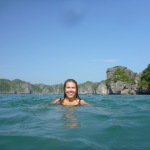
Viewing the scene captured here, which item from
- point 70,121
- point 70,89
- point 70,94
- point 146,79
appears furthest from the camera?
point 146,79

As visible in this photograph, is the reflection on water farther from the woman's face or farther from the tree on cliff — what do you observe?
the tree on cliff


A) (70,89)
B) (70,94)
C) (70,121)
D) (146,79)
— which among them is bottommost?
(70,121)

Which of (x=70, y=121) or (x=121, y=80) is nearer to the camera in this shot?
(x=70, y=121)

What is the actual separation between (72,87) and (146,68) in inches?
4359

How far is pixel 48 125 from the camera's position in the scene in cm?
568

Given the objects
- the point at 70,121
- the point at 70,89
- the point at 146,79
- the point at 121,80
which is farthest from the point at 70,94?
the point at 121,80

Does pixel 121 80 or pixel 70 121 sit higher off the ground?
pixel 121 80

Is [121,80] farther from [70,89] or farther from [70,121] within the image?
[70,121]

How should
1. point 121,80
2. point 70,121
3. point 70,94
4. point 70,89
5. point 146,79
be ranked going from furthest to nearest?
point 121,80 < point 146,79 < point 70,94 < point 70,89 < point 70,121

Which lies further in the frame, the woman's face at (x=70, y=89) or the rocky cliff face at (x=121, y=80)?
the rocky cliff face at (x=121, y=80)

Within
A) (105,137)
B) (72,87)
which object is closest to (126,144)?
(105,137)

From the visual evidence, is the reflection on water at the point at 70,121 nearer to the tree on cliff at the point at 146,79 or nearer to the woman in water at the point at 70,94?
the woman in water at the point at 70,94

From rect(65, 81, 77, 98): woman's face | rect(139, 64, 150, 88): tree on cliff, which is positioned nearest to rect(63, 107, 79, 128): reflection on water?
rect(65, 81, 77, 98): woman's face

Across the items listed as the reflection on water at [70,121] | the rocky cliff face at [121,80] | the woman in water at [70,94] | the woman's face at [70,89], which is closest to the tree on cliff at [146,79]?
the rocky cliff face at [121,80]
